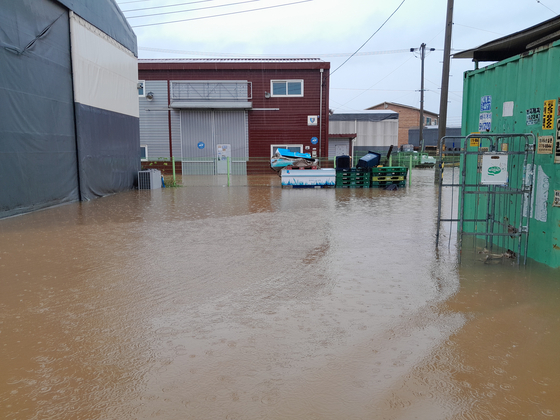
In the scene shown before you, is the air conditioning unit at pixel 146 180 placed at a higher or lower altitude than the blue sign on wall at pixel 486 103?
lower

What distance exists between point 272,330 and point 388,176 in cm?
→ 1668

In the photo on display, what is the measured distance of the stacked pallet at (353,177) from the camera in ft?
67.0

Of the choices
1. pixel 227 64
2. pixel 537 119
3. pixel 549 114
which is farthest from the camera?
pixel 227 64

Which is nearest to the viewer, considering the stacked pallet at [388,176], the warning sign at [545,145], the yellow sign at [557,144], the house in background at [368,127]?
the yellow sign at [557,144]

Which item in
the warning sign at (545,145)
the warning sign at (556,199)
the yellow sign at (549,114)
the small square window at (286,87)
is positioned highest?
the small square window at (286,87)

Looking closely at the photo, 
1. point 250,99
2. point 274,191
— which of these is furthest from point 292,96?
point 274,191

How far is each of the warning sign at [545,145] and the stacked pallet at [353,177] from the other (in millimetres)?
13764

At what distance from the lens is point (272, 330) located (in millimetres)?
4477

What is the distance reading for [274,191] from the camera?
19.0 m

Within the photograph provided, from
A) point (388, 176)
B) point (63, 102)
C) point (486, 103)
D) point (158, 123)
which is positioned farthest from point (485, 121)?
point (158, 123)

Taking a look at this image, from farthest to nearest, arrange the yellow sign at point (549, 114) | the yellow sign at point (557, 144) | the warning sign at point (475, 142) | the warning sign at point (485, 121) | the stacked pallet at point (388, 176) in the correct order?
the stacked pallet at point (388, 176)
the warning sign at point (475, 142)
the warning sign at point (485, 121)
the yellow sign at point (549, 114)
the yellow sign at point (557, 144)

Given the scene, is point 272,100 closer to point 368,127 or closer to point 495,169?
point 368,127

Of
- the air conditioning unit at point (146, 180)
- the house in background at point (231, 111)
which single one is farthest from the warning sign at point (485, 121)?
the house in background at point (231, 111)

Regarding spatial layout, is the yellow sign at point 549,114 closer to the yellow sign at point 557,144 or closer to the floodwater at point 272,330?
the yellow sign at point 557,144
